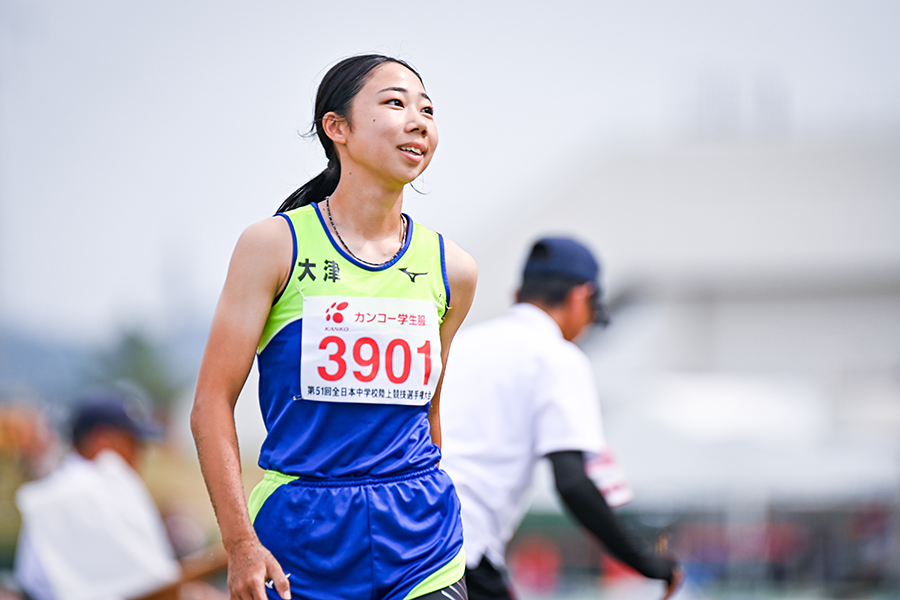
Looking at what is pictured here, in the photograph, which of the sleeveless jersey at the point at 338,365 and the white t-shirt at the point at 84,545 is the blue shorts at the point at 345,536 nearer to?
the sleeveless jersey at the point at 338,365

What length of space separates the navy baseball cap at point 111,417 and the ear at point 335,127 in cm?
401

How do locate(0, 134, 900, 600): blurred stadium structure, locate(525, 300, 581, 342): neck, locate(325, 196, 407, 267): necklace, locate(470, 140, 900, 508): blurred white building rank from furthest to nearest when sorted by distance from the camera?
1. locate(470, 140, 900, 508): blurred white building
2. locate(0, 134, 900, 600): blurred stadium structure
3. locate(525, 300, 581, 342): neck
4. locate(325, 196, 407, 267): necklace

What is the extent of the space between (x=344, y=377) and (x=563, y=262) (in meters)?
1.91

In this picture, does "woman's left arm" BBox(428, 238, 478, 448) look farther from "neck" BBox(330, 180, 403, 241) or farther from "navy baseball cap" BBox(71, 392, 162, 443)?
"navy baseball cap" BBox(71, 392, 162, 443)

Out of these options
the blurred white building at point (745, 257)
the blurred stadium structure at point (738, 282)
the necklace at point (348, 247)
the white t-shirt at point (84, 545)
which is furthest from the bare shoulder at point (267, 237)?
the blurred white building at point (745, 257)

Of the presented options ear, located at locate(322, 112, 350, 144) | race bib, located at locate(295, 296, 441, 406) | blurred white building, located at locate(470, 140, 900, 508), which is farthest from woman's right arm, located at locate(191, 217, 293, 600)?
blurred white building, located at locate(470, 140, 900, 508)

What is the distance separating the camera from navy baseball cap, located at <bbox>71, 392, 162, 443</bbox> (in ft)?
18.4

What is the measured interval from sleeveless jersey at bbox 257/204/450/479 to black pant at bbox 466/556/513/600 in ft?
4.80

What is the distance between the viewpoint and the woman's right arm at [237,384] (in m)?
1.90

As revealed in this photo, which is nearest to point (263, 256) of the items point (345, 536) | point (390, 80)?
point (390, 80)

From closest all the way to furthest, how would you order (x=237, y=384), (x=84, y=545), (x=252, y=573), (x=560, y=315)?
(x=252, y=573) < (x=237, y=384) < (x=560, y=315) < (x=84, y=545)

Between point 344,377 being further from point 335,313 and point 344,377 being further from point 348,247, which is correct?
point 348,247

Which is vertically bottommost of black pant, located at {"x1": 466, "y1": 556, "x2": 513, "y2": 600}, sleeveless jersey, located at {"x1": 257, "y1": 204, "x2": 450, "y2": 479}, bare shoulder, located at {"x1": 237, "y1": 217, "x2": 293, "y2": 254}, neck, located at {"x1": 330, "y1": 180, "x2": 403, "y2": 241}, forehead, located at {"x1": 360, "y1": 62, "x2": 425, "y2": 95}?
black pant, located at {"x1": 466, "y1": 556, "x2": 513, "y2": 600}

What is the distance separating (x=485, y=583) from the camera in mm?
3492
